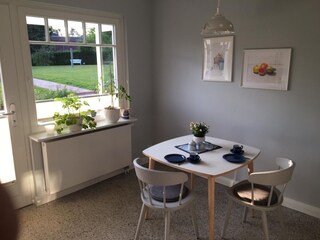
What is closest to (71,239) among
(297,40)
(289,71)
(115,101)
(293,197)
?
(115,101)

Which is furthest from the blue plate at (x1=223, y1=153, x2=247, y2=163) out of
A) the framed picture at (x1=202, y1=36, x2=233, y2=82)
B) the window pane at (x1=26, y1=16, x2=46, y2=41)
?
the window pane at (x1=26, y1=16, x2=46, y2=41)

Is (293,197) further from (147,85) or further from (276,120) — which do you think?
(147,85)

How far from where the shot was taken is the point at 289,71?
2.59 m

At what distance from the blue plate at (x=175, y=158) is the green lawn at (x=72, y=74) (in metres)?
1.59

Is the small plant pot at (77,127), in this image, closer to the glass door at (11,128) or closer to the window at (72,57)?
the window at (72,57)

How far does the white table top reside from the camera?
201cm

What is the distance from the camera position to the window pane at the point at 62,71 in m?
2.78

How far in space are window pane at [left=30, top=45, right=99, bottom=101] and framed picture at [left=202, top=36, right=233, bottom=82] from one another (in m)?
1.42

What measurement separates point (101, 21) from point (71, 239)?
8.14 ft

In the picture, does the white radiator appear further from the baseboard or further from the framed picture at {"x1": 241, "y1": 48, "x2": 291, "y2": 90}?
the baseboard

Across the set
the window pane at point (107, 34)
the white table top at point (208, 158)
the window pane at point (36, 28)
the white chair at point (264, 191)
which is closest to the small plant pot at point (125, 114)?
the window pane at point (107, 34)

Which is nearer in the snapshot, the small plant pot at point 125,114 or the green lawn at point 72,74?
the green lawn at point 72,74

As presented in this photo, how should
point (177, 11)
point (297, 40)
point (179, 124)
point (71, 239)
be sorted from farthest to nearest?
point (179, 124) → point (177, 11) → point (297, 40) → point (71, 239)

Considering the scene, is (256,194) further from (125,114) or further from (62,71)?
(62,71)
